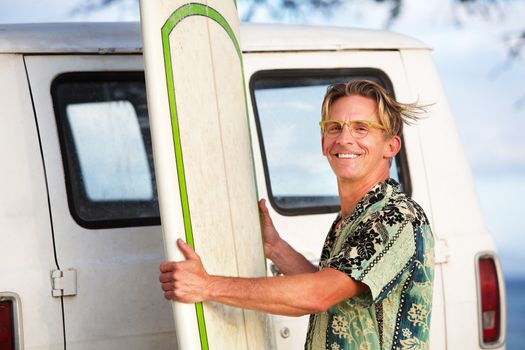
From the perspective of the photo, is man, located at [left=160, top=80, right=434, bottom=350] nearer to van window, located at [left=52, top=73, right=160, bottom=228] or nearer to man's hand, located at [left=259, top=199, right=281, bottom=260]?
man's hand, located at [left=259, top=199, right=281, bottom=260]

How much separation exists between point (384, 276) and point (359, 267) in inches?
3.3

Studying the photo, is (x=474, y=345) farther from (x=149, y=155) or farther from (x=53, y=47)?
(x=53, y=47)

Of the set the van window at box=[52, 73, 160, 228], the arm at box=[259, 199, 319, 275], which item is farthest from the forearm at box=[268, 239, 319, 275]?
the van window at box=[52, 73, 160, 228]

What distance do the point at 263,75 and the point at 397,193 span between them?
123 cm

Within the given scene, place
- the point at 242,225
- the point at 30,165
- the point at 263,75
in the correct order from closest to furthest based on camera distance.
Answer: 1. the point at 242,225
2. the point at 30,165
3. the point at 263,75

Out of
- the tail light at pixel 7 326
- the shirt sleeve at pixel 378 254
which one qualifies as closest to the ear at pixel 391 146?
the shirt sleeve at pixel 378 254

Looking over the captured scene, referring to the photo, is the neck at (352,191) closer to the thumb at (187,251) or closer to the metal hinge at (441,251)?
the thumb at (187,251)

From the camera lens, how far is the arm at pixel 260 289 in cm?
310

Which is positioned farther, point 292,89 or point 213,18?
point 292,89

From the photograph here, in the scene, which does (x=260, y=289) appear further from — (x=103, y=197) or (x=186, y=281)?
(x=103, y=197)

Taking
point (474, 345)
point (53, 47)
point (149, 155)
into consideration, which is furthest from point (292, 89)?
point (474, 345)

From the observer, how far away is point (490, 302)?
15.2ft

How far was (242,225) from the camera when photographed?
365cm

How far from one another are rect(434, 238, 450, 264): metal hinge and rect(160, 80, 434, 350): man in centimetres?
107
